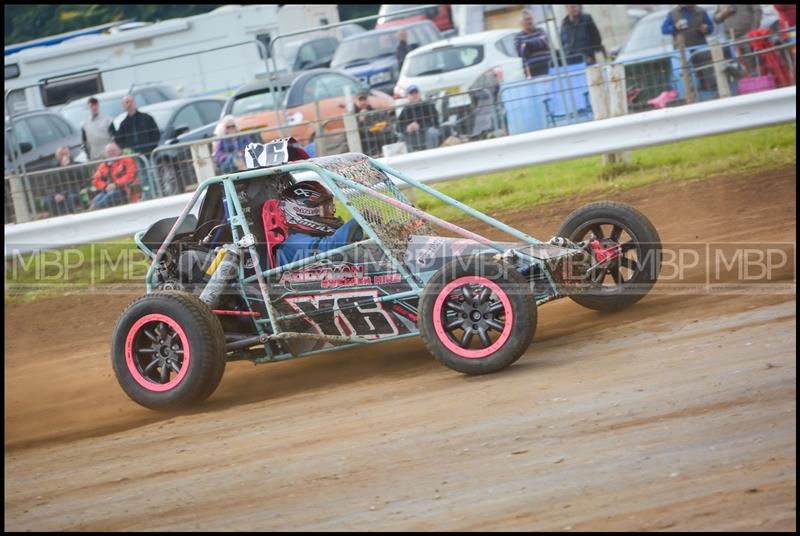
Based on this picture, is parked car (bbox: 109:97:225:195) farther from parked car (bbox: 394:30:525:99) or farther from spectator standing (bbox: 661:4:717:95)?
spectator standing (bbox: 661:4:717:95)

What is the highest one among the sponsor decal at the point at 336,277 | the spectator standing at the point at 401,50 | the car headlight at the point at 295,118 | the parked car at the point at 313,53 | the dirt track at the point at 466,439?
the parked car at the point at 313,53

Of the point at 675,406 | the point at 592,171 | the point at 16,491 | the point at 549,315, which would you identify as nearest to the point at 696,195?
the point at 592,171

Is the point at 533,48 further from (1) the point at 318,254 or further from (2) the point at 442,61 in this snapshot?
(1) the point at 318,254

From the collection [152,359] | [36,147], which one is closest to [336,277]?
[152,359]

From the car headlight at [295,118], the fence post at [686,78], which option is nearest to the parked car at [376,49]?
the car headlight at [295,118]

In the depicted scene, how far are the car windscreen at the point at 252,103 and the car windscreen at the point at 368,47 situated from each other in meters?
4.21

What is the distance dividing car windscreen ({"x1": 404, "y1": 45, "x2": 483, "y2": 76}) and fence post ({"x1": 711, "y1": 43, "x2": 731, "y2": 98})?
5.54m

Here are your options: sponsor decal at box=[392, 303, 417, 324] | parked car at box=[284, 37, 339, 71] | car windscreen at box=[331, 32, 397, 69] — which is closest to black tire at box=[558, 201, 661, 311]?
sponsor decal at box=[392, 303, 417, 324]

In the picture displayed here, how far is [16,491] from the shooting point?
518 cm

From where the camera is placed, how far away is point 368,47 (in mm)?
17391

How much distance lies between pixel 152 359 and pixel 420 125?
5.09 m

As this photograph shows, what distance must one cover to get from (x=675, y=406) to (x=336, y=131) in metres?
6.53

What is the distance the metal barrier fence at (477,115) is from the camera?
33.7 ft

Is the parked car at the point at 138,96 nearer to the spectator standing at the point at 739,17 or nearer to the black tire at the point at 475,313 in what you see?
the spectator standing at the point at 739,17
